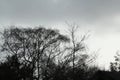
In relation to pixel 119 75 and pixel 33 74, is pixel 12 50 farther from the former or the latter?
pixel 119 75

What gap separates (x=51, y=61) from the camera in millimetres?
45344

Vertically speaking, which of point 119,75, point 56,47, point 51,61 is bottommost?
point 119,75

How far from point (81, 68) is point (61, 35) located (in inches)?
347

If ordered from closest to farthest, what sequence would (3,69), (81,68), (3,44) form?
(3,69) → (81,68) → (3,44)

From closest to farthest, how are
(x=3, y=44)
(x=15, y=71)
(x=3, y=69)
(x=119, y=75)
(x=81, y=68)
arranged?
(x=119, y=75)
(x=3, y=69)
(x=15, y=71)
(x=81, y=68)
(x=3, y=44)

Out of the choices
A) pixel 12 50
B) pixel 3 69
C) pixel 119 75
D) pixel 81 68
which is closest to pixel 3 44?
pixel 12 50

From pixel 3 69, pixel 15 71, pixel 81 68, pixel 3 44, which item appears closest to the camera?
pixel 3 69

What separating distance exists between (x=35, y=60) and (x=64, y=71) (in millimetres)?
6699

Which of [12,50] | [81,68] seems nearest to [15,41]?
[12,50]

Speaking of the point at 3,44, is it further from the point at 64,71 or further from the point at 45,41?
the point at 64,71

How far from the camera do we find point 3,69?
34.7m

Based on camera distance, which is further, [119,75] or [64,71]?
[64,71]

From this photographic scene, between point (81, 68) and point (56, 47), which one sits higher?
point (56, 47)

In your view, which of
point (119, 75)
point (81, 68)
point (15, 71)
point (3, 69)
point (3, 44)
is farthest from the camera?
point (3, 44)
